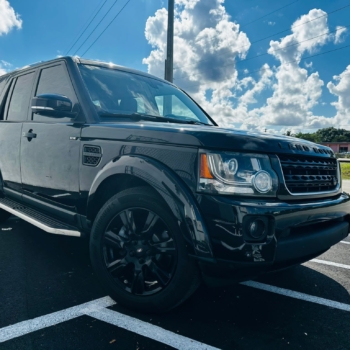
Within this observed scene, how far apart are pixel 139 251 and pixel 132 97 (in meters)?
1.68

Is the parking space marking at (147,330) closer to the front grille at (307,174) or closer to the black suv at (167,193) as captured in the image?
the black suv at (167,193)

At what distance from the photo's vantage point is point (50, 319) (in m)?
2.23

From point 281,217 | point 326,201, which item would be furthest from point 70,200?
point 326,201

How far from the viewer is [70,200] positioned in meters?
2.91

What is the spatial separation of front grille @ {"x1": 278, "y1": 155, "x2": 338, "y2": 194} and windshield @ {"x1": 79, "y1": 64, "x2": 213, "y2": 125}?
139 centimetres

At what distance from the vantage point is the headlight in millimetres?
1998

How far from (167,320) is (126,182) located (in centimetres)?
103

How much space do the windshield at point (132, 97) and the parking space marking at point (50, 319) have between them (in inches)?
59.1

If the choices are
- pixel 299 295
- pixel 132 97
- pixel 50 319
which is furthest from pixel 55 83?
pixel 299 295

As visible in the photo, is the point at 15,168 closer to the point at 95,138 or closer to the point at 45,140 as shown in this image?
the point at 45,140

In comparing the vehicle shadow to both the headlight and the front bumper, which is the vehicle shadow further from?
the headlight

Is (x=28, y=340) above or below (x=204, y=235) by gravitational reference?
below

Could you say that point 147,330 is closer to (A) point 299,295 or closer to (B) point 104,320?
(B) point 104,320

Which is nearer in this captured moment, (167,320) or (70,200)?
(167,320)
